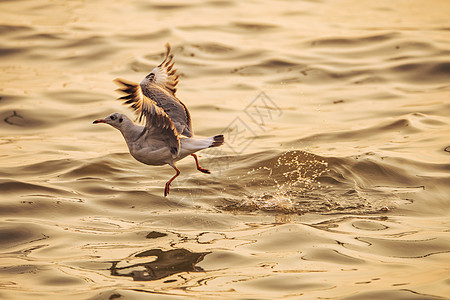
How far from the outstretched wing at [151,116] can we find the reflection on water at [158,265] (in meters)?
1.23

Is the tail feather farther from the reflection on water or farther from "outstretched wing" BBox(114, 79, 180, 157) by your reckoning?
the reflection on water

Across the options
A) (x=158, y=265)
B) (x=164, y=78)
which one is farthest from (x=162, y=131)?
(x=158, y=265)

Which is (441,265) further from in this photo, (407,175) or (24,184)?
(24,184)

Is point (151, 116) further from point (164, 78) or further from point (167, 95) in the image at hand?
point (164, 78)

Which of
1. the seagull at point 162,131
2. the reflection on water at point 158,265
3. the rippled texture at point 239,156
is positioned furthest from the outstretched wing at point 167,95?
the reflection on water at point 158,265

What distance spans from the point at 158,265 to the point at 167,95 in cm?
206

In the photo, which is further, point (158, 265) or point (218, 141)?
point (218, 141)

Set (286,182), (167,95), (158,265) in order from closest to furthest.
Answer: (158,265)
(167,95)
(286,182)

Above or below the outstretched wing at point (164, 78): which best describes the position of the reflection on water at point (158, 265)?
below

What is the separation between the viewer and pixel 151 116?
22.6ft

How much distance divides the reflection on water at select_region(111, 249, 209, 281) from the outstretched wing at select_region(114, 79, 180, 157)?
1.23m

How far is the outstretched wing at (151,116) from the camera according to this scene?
624cm

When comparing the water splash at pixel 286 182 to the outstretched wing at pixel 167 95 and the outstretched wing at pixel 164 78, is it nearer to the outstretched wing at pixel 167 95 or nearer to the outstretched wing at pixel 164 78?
the outstretched wing at pixel 167 95

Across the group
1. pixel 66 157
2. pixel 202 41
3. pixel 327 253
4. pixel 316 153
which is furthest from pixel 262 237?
pixel 202 41
